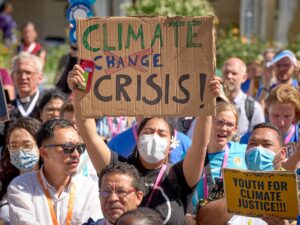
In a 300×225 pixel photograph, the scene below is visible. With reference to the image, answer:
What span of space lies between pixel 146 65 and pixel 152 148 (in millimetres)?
580

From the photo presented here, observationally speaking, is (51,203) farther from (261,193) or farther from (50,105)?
(50,105)

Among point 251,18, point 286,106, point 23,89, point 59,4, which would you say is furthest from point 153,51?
point 59,4

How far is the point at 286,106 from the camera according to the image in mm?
7285

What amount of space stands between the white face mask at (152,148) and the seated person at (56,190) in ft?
1.24

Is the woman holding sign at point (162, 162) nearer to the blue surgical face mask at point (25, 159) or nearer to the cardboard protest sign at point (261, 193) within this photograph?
the cardboard protest sign at point (261, 193)

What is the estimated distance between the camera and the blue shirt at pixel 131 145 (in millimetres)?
6816

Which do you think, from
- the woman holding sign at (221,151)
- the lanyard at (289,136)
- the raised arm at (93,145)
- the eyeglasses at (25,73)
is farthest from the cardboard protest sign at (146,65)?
the eyeglasses at (25,73)

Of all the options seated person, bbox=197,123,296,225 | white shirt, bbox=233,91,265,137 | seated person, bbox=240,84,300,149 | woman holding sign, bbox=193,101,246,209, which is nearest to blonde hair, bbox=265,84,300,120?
seated person, bbox=240,84,300,149

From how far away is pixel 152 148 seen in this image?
18.1 ft

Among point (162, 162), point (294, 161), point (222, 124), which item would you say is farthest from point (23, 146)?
point (294, 161)

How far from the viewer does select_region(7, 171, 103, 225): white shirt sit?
5.33 m

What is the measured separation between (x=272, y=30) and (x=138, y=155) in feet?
61.1

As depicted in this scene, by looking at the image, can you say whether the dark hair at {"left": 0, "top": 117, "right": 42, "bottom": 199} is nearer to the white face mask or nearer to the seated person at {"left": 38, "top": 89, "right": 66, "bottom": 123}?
the white face mask

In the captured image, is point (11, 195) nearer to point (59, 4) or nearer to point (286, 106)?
point (286, 106)
